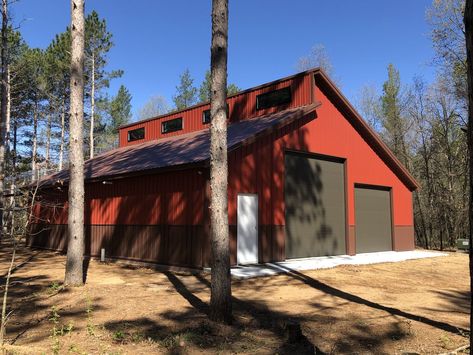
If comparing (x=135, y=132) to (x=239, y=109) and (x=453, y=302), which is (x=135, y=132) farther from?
(x=453, y=302)

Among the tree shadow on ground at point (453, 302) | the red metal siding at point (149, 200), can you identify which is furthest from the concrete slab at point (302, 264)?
the tree shadow on ground at point (453, 302)

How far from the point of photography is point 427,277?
12391 millimetres

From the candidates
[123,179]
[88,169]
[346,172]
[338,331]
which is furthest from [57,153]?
[338,331]

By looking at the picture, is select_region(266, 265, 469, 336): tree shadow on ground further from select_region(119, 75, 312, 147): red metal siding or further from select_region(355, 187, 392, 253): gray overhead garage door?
select_region(119, 75, 312, 147): red metal siding

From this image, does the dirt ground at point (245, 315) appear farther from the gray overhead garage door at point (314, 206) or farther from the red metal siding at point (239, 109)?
the red metal siding at point (239, 109)

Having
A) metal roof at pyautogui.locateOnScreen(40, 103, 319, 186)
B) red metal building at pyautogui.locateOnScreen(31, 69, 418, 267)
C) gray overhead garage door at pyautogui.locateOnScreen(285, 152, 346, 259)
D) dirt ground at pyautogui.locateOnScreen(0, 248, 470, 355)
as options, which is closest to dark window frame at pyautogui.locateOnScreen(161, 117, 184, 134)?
red metal building at pyautogui.locateOnScreen(31, 69, 418, 267)

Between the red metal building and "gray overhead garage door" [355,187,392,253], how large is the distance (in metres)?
0.05

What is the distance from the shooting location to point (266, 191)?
13.9m

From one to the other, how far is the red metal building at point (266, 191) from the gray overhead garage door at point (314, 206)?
41 millimetres

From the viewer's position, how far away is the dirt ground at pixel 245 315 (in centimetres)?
546

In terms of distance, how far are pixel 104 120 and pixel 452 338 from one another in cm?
4069

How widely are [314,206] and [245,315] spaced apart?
9558 mm

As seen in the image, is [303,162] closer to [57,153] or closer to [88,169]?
[88,169]

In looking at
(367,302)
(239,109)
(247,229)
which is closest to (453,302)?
(367,302)
